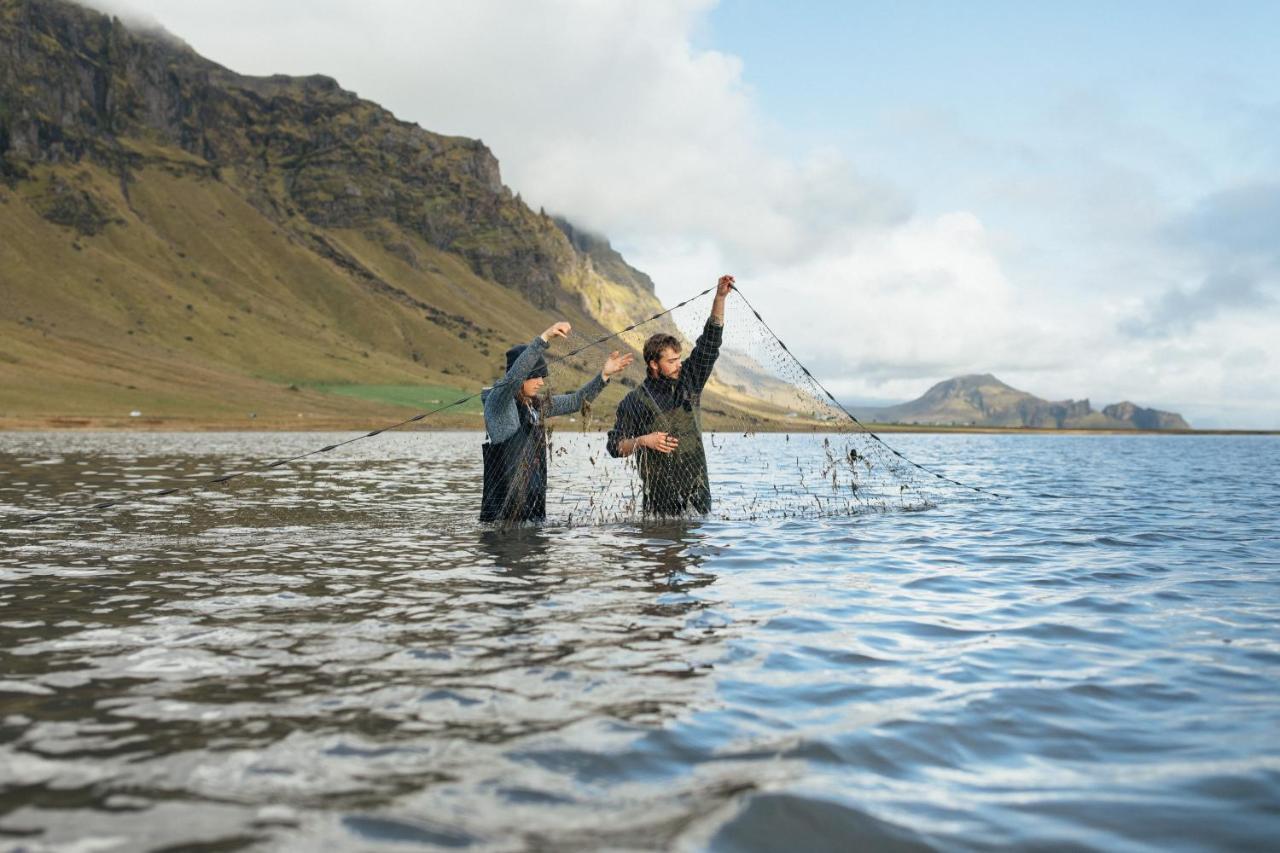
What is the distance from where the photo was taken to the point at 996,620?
363 inches

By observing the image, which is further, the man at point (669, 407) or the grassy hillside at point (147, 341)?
the grassy hillside at point (147, 341)

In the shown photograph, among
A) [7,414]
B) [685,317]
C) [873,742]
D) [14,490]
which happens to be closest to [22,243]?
[7,414]

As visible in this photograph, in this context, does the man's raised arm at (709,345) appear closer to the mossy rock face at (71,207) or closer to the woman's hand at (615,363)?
the woman's hand at (615,363)

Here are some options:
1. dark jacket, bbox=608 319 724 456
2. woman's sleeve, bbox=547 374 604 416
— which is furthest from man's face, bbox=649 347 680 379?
woman's sleeve, bbox=547 374 604 416

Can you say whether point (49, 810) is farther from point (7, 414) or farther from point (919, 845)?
point (7, 414)

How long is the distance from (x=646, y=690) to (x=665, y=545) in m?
7.66

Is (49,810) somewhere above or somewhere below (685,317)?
below

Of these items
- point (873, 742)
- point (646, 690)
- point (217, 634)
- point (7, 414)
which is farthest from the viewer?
point (7, 414)

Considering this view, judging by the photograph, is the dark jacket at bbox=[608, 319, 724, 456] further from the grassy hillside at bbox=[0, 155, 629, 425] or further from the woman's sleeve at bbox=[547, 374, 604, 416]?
the grassy hillside at bbox=[0, 155, 629, 425]

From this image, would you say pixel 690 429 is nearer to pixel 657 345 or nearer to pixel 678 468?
pixel 678 468

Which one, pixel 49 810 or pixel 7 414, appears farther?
pixel 7 414

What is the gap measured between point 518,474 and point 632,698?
917 centimetres

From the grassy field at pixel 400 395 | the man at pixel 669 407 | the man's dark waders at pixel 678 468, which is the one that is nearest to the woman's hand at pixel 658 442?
the man at pixel 669 407

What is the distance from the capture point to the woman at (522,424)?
1410 cm
